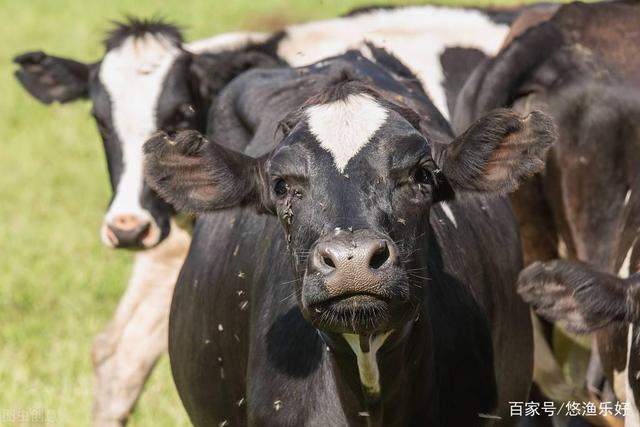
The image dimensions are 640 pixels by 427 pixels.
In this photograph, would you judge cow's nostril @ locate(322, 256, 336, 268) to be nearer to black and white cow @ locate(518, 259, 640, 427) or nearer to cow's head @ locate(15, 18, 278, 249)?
black and white cow @ locate(518, 259, 640, 427)

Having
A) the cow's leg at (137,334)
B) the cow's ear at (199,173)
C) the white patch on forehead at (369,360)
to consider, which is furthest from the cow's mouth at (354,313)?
the cow's leg at (137,334)

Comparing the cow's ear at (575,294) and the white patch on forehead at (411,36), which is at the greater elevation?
the cow's ear at (575,294)

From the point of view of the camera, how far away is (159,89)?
8.23 metres

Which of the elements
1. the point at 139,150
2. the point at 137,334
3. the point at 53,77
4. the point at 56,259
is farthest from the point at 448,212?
the point at 56,259

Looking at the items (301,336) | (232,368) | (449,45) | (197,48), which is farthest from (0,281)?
(301,336)

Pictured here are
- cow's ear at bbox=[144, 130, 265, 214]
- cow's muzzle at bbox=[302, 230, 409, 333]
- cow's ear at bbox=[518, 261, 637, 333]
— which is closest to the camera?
cow's muzzle at bbox=[302, 230, 409, 333]

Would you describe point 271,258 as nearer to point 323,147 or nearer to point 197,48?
point 323,147

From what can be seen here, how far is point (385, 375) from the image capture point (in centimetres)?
469

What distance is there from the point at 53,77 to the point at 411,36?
2222mm

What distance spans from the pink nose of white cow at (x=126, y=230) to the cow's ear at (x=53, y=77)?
156cm

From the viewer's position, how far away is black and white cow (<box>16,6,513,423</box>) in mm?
7887

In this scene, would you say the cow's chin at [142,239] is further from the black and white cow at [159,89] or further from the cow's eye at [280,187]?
the cow's eye at [280,187]

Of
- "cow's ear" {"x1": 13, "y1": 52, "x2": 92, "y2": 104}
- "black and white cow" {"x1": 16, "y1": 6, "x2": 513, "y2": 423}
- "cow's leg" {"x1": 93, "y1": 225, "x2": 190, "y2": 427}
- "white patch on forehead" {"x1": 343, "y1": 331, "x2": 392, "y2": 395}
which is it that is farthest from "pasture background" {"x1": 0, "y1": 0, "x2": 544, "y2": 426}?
"white patch on forehead" {"x1": 343, "y1": 331, "x2": 392, "y2": 395}

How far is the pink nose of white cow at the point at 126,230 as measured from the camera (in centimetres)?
767
